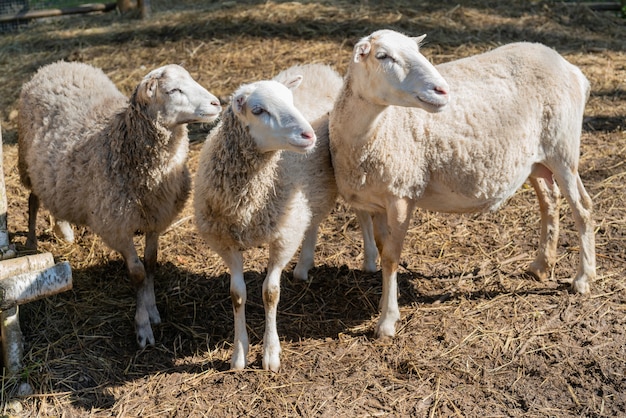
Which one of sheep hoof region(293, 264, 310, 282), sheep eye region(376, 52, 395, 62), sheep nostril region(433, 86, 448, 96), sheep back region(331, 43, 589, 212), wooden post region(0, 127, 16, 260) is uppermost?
sheep eye region(376, 52, 395, 62)

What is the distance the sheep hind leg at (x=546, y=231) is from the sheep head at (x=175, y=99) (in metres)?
2.47

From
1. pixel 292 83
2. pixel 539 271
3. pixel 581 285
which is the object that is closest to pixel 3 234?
pixel 292 83

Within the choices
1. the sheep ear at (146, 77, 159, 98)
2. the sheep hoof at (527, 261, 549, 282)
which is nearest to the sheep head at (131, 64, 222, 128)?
the sheep ear at (146, 77, 159, 98)

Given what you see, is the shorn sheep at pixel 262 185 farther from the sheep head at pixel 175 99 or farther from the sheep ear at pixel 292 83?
Answer: the sheep head at pixel 175 99

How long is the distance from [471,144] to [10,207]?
390 centimetres

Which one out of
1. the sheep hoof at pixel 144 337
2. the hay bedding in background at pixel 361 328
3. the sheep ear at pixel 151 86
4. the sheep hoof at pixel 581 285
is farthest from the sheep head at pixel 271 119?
the sheep hoof at pixel 581 285

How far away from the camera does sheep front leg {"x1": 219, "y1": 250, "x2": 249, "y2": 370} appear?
446cm

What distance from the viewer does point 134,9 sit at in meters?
10.2

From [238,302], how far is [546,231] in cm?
236

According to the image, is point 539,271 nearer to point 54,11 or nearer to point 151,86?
point 151,86

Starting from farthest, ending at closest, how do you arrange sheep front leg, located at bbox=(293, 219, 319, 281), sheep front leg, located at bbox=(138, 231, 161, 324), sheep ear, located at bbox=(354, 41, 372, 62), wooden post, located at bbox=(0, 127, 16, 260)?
1. sheep front leg, located at bbox=(293, 219, 319, 281)
2. sheep front leg, located at bbox=(138, 231, 161, 324)
3. wooden post, located at bbox=(0, 127, 16, 260)
4. sheep ear, located at bbox=(354, 41, 372, 62)

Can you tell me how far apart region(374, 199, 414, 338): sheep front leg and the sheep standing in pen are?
1.45ft

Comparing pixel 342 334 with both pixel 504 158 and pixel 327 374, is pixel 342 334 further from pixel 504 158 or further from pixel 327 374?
pixel 504 158

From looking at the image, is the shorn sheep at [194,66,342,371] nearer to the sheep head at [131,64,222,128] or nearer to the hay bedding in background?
the sheep head at [131,64,222,128]
